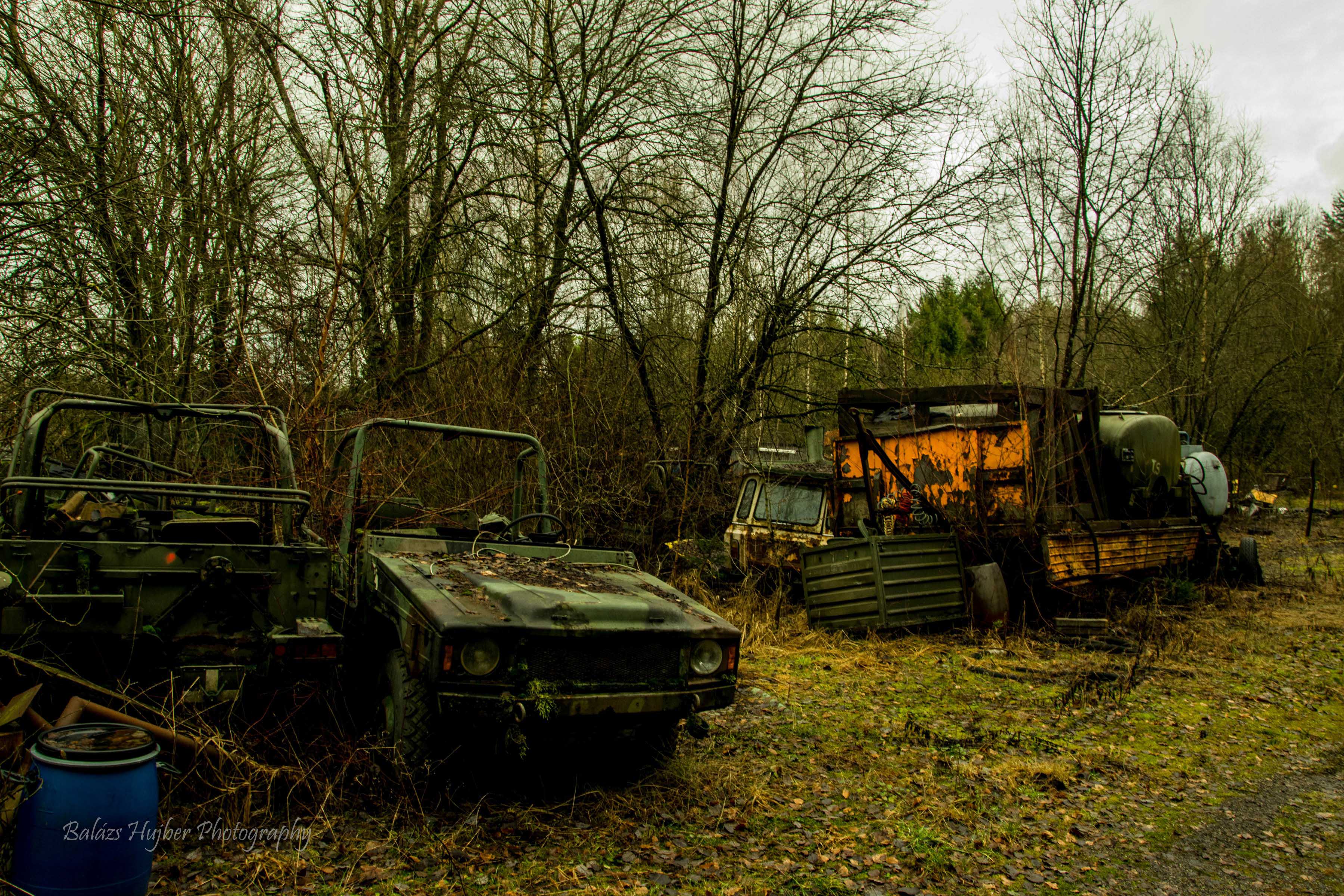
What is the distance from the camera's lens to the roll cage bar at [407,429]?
5.05 metres

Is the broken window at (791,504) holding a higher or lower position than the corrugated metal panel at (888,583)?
higher

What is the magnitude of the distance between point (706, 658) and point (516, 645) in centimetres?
98

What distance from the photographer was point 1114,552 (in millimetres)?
9406

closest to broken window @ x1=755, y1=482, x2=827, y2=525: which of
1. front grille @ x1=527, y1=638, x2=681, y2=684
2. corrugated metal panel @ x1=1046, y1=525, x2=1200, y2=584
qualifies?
corrugated metal panel @ x1=1046, y1=525, x2=1200, y2=584

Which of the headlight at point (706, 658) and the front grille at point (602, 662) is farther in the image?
the headlight at point (706, 658)

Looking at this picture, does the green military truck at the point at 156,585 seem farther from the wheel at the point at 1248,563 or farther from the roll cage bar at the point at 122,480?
the wheel at the point at 1248,563

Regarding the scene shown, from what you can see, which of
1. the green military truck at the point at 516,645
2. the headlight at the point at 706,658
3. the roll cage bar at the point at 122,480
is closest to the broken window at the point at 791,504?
the green military truck at the point at 516,645

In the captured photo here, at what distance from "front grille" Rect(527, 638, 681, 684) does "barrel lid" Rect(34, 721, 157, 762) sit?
1.45 metres

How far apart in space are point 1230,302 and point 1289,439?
5.54 meters

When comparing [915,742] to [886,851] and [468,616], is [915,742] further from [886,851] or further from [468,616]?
[468,616]

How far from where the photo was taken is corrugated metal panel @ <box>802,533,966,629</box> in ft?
28.1

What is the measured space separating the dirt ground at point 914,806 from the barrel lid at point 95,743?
555 mm

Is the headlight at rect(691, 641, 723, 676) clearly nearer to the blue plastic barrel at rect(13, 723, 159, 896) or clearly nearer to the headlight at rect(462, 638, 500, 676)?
the headlight at rect(462, 638, 500, 676)

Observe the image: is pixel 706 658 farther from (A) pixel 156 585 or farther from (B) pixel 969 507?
(B) pixel 969 507
